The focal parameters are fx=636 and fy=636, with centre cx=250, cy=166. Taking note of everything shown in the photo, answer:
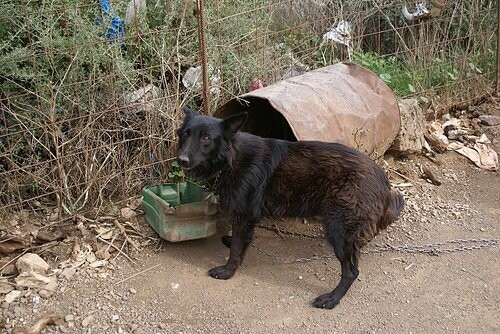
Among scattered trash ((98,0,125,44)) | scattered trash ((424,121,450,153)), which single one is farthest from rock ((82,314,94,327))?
scattered trash ((424,121,450,153))

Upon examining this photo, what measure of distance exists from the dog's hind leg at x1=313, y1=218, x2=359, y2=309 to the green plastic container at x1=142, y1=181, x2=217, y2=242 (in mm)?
976

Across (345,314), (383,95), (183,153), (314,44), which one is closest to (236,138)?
(183,153)

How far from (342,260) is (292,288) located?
0.41 m

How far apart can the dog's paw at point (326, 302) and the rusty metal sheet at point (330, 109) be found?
4.09 feet

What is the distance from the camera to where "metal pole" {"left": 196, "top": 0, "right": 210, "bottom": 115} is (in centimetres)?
514

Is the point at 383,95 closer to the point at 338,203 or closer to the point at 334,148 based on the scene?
the point at 334,148

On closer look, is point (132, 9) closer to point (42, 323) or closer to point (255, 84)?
point (255, 84)

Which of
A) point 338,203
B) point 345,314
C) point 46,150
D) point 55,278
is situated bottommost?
point 345,314

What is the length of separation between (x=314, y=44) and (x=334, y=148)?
2.78 metres

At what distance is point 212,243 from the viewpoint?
4855mm

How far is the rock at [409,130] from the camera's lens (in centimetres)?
584

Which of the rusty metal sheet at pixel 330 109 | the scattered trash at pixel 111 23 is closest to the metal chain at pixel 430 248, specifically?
the rusty metal sheet at pixel 330 109

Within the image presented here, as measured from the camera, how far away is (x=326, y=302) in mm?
4062

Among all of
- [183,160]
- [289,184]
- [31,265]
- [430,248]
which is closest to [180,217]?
[183,160]
